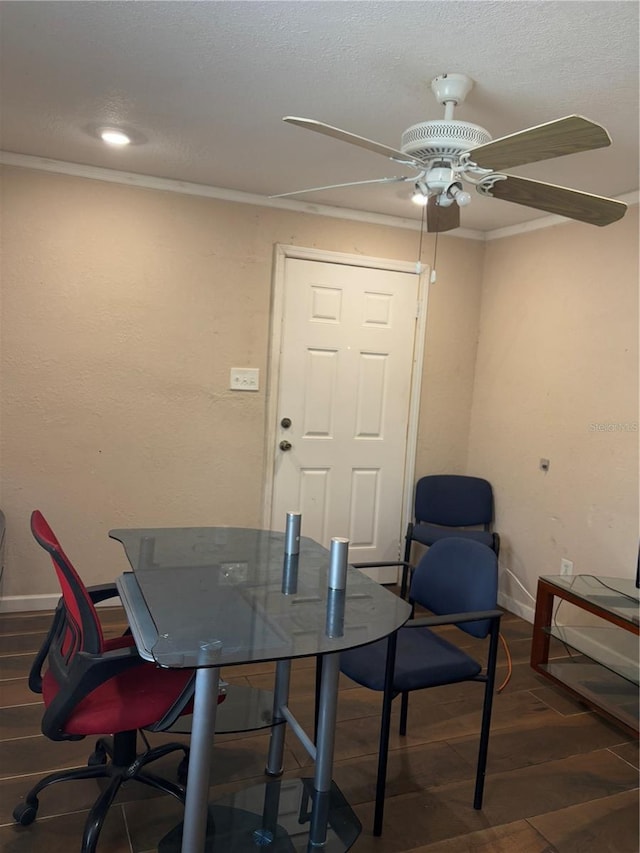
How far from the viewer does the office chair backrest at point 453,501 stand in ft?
13.3

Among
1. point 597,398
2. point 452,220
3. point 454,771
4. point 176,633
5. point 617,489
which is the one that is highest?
point 452,220

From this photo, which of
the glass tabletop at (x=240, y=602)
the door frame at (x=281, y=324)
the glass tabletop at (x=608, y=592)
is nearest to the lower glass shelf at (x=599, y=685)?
the glass tabletop at (x=608, y=592)

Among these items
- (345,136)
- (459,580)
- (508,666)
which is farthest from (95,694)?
(508,666)

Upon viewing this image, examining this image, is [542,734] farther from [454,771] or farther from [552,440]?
[552,440]

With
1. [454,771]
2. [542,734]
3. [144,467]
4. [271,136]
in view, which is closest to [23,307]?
[144,467]

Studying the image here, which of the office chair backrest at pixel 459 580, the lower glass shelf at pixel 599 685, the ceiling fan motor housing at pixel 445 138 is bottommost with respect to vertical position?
the lower glass shelf at pixel 599 685

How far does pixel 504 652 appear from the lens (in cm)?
334

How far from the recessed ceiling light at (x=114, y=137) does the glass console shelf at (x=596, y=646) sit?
116 inches

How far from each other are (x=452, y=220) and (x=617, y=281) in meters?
1.51

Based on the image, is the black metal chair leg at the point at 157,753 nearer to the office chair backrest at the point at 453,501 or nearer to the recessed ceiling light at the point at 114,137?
the office chair backrest at the point at 453,501

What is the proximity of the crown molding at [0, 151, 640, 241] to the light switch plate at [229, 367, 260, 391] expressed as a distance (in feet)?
3.29

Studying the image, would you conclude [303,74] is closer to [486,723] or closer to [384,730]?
[384,730]

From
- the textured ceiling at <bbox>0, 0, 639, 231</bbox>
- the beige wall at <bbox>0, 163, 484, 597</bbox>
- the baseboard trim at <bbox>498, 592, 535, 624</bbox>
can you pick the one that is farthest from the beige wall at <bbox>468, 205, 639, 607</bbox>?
the beige wall at <bbox>0, 163, 484, 597</bbox>

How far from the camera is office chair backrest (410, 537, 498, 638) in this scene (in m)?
2.22
